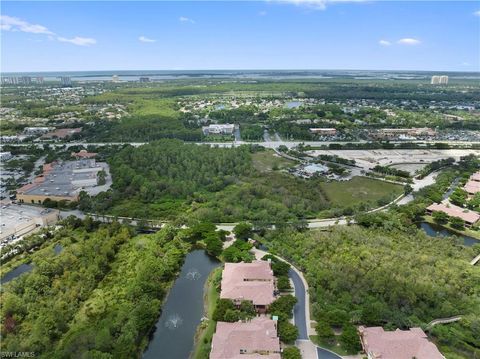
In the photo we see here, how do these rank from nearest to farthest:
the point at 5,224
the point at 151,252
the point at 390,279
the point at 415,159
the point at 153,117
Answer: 1. the point at 390,279
2. the point at 151,252
3. the point at 5,224
4. the point at 415,159
5. the point at 153,117

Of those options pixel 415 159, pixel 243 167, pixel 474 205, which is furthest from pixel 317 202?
pixel 415 159

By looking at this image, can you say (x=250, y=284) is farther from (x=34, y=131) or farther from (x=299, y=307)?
(x=34, y=131)

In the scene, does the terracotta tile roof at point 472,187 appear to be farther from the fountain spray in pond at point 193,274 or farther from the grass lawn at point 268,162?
the fountain spray in pond at point 193,274

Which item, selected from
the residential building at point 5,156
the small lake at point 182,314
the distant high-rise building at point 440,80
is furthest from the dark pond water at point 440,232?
the distant high-rise building at point 440,80

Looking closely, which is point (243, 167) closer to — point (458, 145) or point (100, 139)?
point (100, 139)

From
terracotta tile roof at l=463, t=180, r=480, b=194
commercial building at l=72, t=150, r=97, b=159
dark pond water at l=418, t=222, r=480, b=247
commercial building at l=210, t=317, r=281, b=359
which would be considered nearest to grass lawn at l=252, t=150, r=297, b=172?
dark pond water at l=418, t=222, r=480, b=247

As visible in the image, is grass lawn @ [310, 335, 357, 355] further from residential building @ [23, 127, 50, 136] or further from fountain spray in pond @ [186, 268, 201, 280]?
residential building @ [23, 127, 50, 136]

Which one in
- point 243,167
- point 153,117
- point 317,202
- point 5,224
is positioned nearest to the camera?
point 5,224

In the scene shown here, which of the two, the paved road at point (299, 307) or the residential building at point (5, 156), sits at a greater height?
the residential building at point (5, 156)
